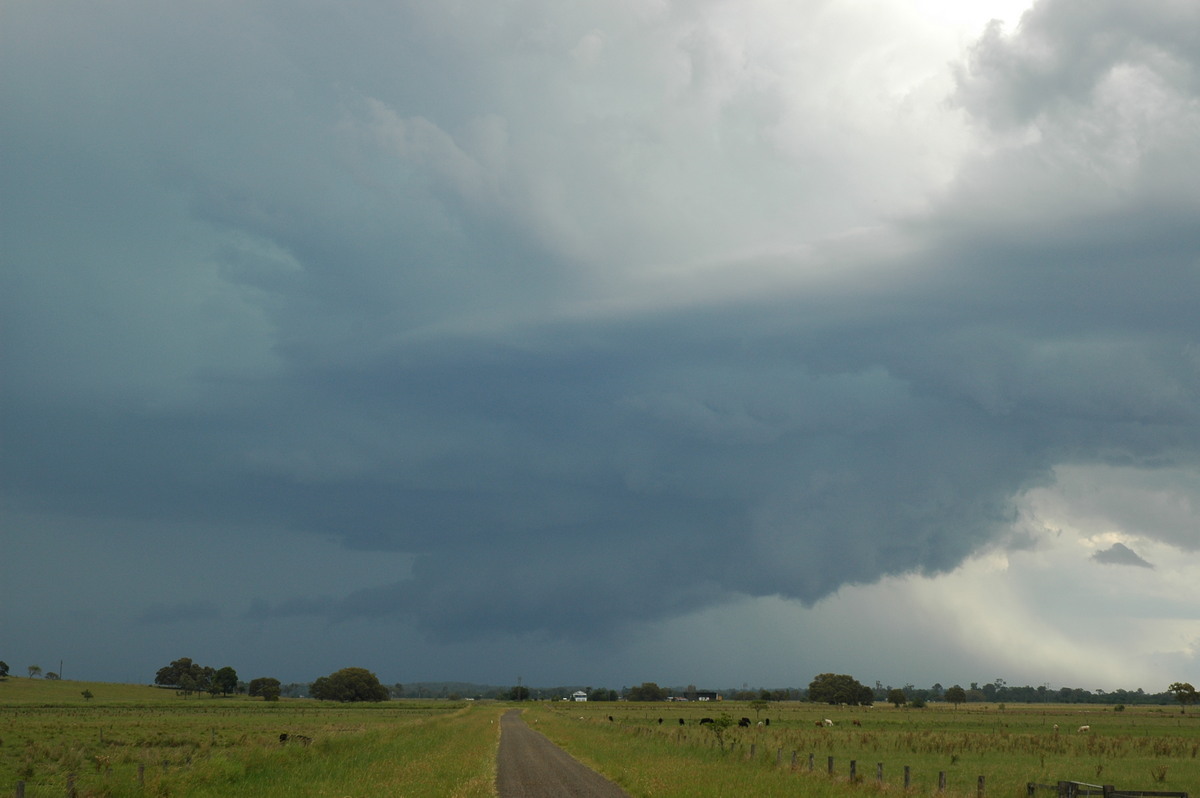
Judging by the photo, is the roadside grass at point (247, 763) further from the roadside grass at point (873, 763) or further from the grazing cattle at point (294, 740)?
the roadside grass at point (873, 763)

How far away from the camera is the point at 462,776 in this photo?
33125mm

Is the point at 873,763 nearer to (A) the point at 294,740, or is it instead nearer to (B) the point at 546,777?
(B) the point at 546,777

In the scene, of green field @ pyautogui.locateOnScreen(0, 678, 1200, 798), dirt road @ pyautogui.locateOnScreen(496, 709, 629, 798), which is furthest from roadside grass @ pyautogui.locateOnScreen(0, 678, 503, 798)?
dirt road @ pyautogui.locateOnScreen(496, 709, 629, 798)

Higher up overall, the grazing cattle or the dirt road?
the dirt road

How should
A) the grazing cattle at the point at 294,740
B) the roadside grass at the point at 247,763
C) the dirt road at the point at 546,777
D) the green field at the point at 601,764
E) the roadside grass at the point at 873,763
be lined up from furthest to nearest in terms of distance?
the grazing cattle at the point at 294,740, the roadside grass at the point at 247,763, the green field at the point at 601,764, the roadside grass at the point at 873,763, the dirt road at the point at 546,777

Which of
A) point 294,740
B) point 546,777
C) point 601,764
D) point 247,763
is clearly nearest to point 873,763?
point 601,764

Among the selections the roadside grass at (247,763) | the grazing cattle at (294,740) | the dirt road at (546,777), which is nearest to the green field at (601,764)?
the roadside grass at (247,763)

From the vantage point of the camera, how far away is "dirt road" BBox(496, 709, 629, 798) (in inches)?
A: 1127

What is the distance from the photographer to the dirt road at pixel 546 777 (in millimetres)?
28625

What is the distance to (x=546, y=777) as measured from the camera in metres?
33.7

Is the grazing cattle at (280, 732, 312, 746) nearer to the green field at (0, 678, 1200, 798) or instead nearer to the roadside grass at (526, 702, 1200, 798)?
the green field at (0, 678, 1200, 798)

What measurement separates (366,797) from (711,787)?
11.1 m

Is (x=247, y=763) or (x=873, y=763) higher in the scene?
(x=247, y=763)

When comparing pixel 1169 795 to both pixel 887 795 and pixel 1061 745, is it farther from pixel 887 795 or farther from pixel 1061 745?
pixel 1061 745
